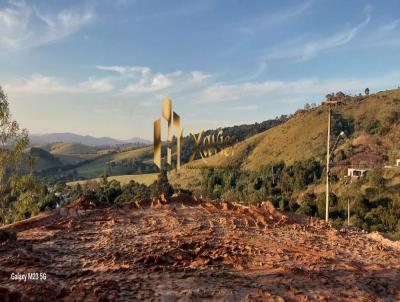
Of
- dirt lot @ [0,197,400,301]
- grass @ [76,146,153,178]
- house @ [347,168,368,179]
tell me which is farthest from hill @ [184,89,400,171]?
dirt lot @ [0,197,400,301]

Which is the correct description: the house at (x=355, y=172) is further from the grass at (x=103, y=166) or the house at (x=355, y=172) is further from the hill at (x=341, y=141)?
the grass at (x=103, y=166)

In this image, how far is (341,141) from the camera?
11506 centimetres

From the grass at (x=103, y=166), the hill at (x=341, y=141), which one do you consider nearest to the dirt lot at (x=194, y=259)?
the hill at (x=341, y=141)

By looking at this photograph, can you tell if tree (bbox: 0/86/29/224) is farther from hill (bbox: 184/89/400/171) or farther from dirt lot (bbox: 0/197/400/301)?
hill (bbox: 184/89/400/171)

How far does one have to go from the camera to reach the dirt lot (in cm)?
965

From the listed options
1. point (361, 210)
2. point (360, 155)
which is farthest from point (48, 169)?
point (361, 210)

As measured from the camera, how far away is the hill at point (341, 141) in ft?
327

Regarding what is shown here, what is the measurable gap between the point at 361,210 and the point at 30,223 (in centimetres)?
5623

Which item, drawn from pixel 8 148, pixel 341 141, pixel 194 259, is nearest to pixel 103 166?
pixel 341 141

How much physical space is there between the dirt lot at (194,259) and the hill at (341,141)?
76804 millimetres

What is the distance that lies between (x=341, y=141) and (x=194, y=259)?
11154cm

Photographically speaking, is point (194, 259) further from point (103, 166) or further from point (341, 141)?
point (103, 166)

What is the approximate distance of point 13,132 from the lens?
2419 cm

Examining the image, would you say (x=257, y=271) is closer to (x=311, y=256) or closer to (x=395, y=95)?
(x=311, y=256)
